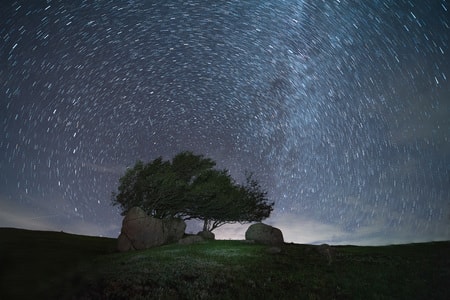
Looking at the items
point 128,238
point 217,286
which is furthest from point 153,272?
point 128,238

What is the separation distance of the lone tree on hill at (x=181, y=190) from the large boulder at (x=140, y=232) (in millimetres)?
6053

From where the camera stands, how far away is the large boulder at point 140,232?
130 feet

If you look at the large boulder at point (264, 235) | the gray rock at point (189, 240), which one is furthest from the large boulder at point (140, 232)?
the large boulder at point (264, 235)

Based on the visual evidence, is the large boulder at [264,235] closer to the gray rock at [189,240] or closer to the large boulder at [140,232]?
the gray rock at [189,240]

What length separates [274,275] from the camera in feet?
54.8

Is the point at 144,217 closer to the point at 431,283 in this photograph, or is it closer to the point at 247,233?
the point at 247,233

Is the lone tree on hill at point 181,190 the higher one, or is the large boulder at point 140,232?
the lone tree on hill at point 181,190

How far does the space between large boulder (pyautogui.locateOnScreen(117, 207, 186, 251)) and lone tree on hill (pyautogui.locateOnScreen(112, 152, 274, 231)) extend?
19.9ft

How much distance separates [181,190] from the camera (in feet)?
164

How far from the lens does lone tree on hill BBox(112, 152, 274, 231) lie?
49.4 m

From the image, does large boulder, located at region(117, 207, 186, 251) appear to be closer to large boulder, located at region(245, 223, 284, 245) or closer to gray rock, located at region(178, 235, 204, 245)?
gray rock, located at region(178, 235, 204, 245)

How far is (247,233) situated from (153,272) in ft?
111

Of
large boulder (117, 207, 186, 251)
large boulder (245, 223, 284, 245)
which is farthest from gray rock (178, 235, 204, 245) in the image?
large boulder (245, 223, 284, 245)

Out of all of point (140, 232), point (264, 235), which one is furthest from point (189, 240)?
point (264, 235)
